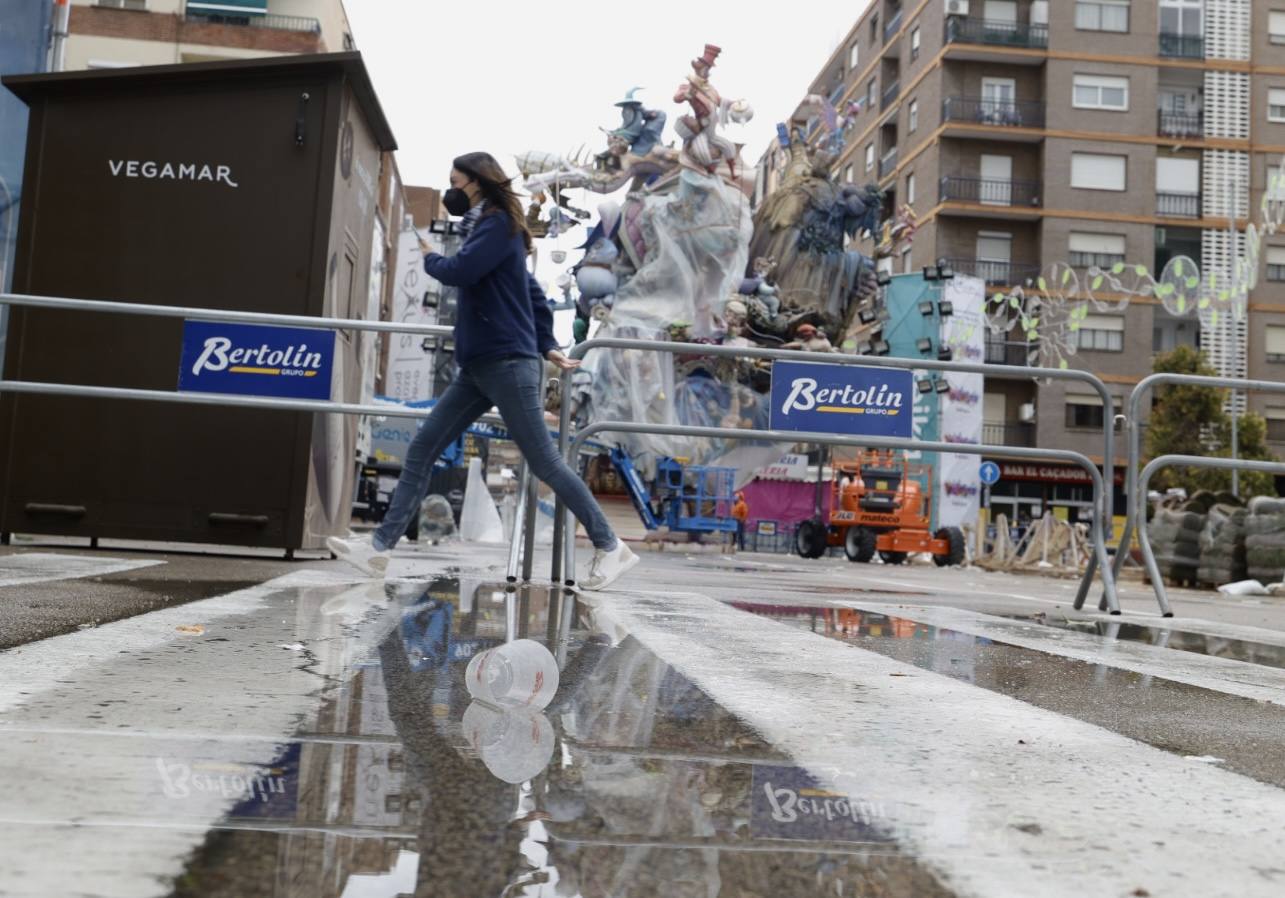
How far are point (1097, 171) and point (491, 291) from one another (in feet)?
157

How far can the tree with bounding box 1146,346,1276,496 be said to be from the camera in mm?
42250

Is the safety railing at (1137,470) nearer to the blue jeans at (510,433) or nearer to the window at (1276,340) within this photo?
the blue jeans at (510,433)

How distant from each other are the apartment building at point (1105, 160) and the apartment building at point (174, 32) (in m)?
25.2

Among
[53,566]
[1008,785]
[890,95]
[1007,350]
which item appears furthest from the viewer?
[890,95]

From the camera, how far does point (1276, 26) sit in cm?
4878

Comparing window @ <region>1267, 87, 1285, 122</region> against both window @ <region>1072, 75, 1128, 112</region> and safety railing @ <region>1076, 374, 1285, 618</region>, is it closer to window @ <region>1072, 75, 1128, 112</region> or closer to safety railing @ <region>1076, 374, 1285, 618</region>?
window @ <region>1072, 75, 1128, 112</region>

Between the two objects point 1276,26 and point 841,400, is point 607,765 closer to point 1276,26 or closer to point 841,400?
point 841,400

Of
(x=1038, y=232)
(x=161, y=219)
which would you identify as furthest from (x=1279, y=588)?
(x=1038, y=232)

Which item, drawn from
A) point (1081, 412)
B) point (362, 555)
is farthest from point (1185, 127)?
point (362, 555)

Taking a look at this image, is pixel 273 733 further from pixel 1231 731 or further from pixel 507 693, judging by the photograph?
pixel 1231 731

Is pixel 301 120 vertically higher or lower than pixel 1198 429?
lower

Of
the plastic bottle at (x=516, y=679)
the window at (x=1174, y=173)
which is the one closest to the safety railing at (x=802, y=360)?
the plastic bottle at (x=516, y=679)

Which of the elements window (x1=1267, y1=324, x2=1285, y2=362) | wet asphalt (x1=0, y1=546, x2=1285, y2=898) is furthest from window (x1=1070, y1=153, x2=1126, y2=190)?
wet asphalt (x1=0, y1=546, x2=1285, y2=898)

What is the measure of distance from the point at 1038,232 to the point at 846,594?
4480cm
